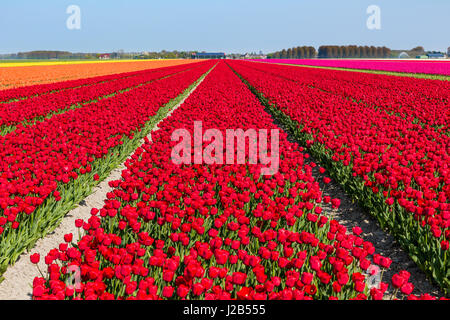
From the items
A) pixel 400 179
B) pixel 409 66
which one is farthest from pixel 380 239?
pixel 409 66

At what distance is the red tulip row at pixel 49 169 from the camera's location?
4.48 metres

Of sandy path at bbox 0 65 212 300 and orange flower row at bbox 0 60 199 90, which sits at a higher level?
orange flower row at bbox 0 60 199 90

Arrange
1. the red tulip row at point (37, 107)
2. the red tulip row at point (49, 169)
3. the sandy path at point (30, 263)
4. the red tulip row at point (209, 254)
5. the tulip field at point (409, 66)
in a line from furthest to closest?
the tulip field at point (409, 66)
the red tulip row at point (37, 107)
the red tulip row at point (49, 169)
the sandy path at point (30, 263)
the red tulip row at point (209, 254)

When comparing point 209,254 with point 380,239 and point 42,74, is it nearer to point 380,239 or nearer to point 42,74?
point 380,239

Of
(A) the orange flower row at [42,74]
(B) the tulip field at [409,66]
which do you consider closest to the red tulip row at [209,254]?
(A) the orange flower row at [42,74]

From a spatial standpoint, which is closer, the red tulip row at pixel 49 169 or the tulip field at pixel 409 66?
the red tulip row at pixel 49 169

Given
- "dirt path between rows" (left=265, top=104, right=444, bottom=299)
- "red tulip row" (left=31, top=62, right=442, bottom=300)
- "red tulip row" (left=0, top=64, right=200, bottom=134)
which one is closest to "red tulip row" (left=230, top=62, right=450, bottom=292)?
"dirt path between rows" (left=265, top=104, right=444, bottom=299)

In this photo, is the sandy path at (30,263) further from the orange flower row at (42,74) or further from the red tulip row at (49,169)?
the orange flower row at (42,74)

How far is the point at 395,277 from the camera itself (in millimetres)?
2773

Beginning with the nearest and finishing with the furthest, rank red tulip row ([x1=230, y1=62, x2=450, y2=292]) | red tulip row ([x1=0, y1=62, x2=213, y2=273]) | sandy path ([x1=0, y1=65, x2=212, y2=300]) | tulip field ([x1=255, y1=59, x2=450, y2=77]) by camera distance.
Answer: sandy path ([x1=0, y1=65, x2=212, y2=300])
red tulip row ([x1=230, y1=62, x2=450, y2=292])
red tulip row ([x1=0, y1=62, x2=213, y2=273])
tulip field ([x1=255, y1=59, x2=450, y2=77])

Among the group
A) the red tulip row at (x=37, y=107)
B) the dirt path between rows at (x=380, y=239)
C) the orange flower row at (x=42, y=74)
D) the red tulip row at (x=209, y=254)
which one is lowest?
the dirt path between rows at (x=380, y=239)

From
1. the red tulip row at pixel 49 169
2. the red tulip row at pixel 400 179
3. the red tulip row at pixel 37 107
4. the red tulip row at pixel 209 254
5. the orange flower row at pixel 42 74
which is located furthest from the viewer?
the orange flower row at pixel 42 74

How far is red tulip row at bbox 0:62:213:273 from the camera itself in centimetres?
448

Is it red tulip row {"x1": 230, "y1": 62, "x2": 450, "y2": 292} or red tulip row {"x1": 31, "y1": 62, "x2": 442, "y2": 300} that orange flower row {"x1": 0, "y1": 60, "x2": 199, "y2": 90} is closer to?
red tulip row {"x1": 230, "y1": 62, "x2": 450, "y2": 292}
